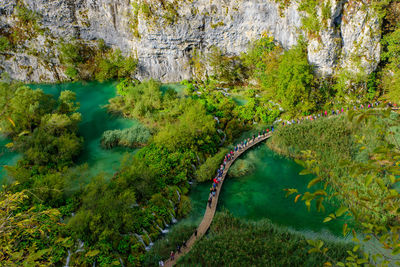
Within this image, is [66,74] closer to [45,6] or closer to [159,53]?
[45,6]

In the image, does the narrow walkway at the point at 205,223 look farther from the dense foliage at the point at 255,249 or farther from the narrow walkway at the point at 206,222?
the dense foliage at the point at 255,249

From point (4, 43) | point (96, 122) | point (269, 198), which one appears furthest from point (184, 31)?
point (4, 43)

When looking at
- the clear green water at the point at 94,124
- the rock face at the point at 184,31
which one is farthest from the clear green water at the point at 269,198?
the rock face at the point at 184,31

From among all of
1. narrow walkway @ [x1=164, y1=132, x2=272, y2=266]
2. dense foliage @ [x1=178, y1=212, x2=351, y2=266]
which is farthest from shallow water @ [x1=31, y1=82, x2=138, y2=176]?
dense foliage @ [x1=178, y1=212, x2=351, y2=266]

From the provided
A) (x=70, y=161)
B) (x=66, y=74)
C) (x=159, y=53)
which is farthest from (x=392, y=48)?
(x=66, y=74)

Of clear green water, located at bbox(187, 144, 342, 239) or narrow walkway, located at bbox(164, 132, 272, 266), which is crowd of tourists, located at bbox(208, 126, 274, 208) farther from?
clear green water, located at bbox(187, 144, 342, 239)

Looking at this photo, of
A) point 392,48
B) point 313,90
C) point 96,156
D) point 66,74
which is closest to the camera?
point 96,156
